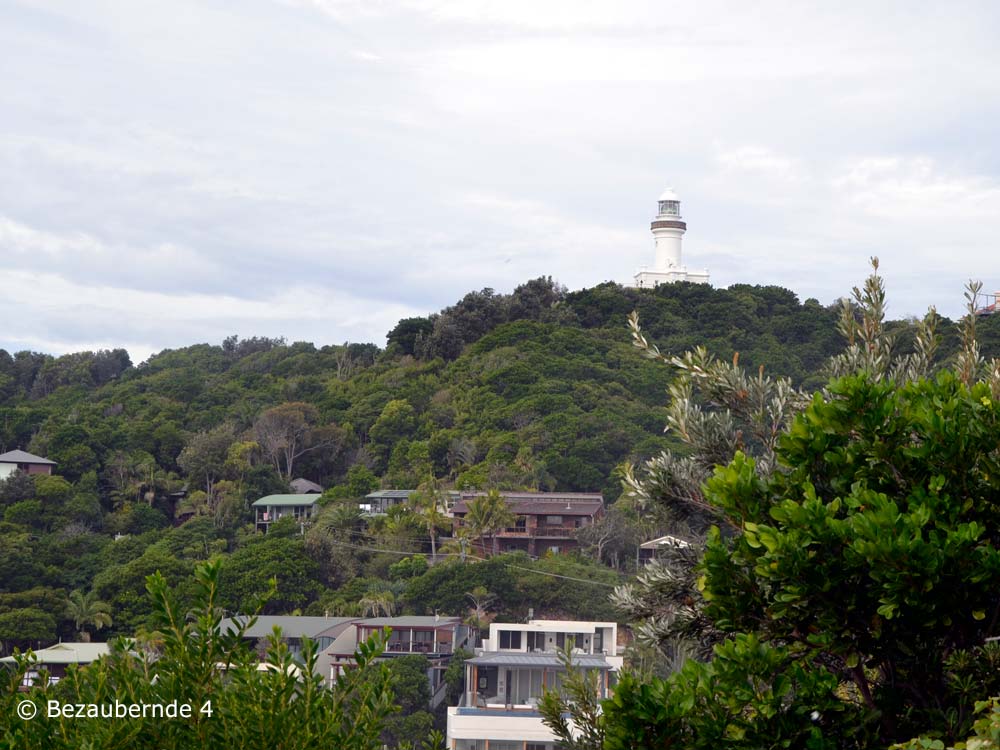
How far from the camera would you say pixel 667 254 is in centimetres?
7794

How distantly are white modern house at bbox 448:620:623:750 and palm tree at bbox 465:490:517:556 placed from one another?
7.17 metres

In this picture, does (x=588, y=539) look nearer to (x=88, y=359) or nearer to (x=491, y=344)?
(x=491, y=344)

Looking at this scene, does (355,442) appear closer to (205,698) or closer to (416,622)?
(416,622)

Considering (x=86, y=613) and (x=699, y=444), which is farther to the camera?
(x=86, y=613)

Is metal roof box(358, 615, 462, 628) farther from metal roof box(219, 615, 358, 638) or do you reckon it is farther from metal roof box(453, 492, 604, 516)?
metal roof box(453, 492, 604, 516)

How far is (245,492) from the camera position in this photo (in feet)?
168

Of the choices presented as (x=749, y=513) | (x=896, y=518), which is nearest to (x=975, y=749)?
(x=896, y=518)

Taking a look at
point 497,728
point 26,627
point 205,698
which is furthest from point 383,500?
point 205,698

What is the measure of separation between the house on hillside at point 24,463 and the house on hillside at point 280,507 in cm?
1096

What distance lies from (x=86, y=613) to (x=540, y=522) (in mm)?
17324

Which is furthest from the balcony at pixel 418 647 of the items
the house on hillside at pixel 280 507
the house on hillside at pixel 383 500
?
the house on hillside at pixel 280 507

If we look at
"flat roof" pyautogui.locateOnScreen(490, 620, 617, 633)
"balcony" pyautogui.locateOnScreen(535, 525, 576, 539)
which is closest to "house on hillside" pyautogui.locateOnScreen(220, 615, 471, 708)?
"flat roof" pyautogui.locateOnScreen(490, 620, 617, 633)

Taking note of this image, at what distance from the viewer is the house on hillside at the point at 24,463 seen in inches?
2015

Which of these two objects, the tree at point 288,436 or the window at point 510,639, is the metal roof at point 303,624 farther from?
the tree at point 288,436
